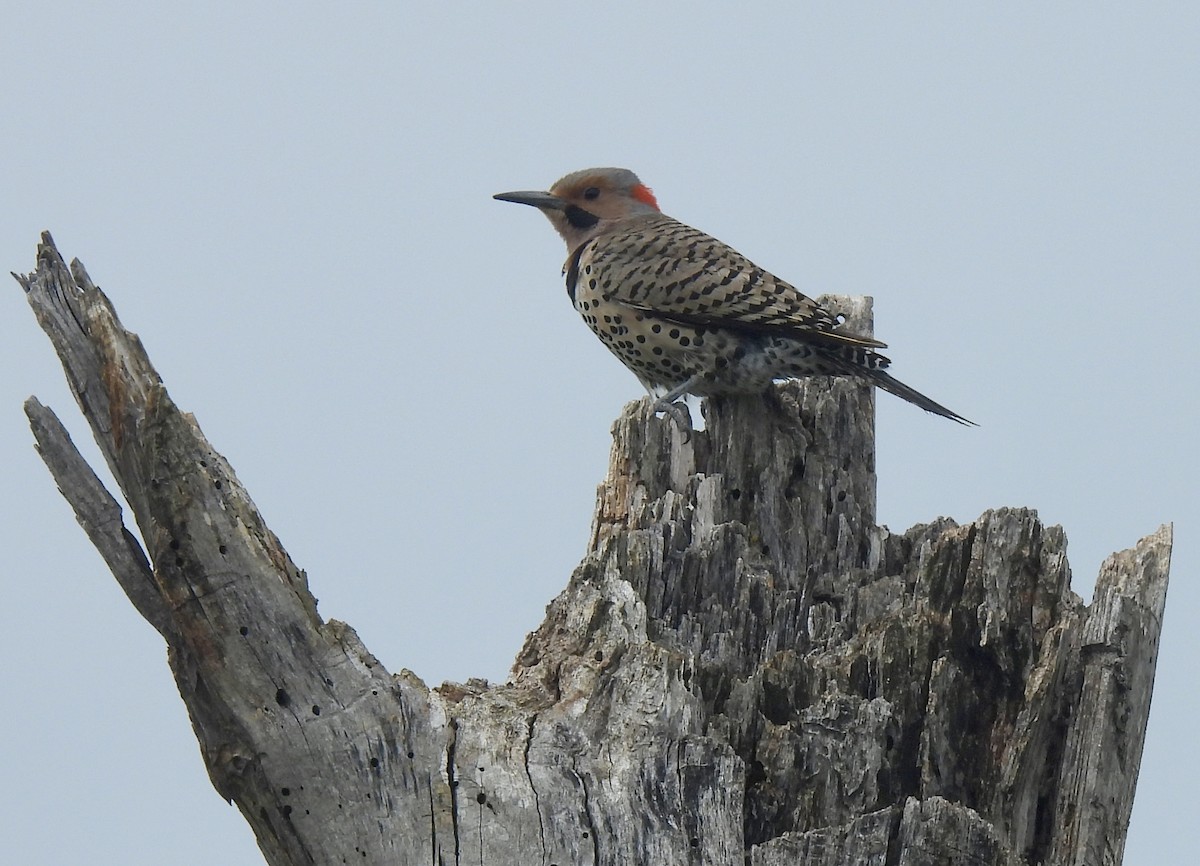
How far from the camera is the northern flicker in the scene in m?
7.71

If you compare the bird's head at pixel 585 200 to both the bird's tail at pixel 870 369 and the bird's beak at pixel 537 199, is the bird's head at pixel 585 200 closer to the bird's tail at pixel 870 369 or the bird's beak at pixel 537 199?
the bird's beak at pixel 537 199

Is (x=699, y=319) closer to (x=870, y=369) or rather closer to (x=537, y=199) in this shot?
(x=870, y=369)

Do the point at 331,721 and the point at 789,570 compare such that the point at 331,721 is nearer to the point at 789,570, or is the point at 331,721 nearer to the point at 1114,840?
the point at 789,570

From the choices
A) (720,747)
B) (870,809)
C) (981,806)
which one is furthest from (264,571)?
(981,806)

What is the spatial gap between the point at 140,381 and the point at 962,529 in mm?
3234

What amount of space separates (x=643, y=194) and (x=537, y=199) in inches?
26.5

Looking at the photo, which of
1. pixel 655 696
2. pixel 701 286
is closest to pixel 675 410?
pixel 701 286

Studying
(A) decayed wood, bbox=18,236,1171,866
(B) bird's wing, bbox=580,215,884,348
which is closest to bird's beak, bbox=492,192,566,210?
(B) bird's wing, bbox=580,215,884,348

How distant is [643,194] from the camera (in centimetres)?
975

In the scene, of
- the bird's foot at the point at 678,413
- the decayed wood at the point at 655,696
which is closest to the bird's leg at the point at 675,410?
the bird's foot at the point at 678,413

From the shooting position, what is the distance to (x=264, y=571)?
Result: 524 centimetres

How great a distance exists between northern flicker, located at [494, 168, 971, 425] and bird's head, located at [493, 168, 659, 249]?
29cm

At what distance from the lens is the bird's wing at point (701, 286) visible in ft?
25.7

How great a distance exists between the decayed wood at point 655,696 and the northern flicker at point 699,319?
4.34ft
